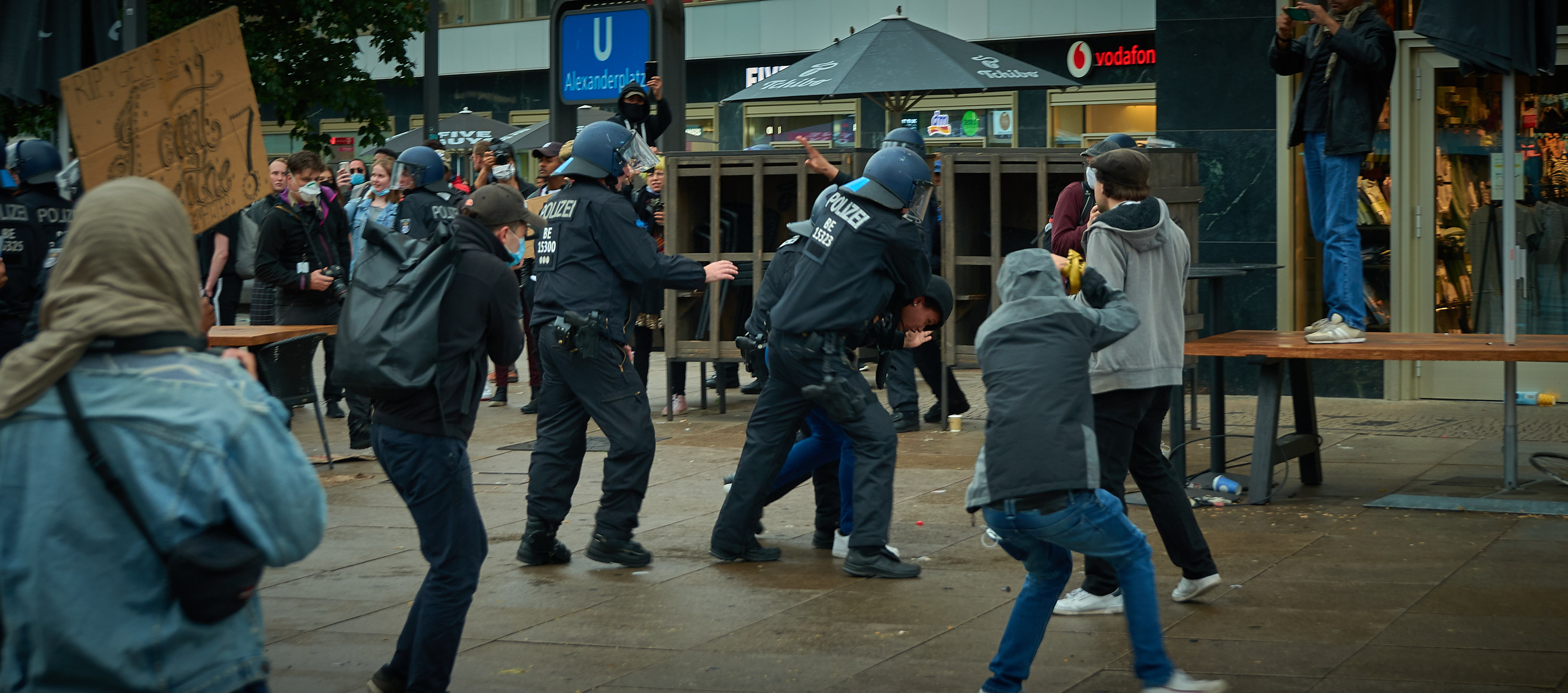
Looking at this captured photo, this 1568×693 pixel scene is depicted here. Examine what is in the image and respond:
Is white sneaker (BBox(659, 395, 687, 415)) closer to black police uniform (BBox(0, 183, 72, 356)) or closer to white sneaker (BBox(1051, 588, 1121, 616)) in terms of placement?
black police uniform (BBox(0, 183, 72, 356))

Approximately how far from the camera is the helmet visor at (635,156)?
683 centimetres

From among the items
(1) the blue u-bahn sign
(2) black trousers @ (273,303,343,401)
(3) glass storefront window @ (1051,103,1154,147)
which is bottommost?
(2) black trousers @ (273,303,343,401)

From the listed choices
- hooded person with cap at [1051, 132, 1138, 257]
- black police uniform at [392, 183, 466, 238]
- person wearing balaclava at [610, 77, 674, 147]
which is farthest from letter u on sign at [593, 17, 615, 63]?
hooded person with cap at [1051, 132, 1138, 257]

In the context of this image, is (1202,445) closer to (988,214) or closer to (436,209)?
(988,214)

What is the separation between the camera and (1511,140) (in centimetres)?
723

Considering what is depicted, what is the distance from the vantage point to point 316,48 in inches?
737

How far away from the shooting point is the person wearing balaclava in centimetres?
1028

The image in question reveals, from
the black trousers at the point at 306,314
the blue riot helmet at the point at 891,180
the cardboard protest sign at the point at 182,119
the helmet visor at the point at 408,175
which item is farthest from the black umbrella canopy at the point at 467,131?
the blue riot helmet at the point at 891,180

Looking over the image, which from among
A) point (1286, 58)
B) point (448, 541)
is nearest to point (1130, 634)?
point (448, 541)

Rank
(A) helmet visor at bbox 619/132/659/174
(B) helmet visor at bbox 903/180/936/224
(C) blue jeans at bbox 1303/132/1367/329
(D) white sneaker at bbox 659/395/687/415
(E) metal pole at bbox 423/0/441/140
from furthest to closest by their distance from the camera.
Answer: (E) metal pole at bbox 423/0/441/140, (D) white sneaker at bbox 659/395/687/415, (C) blue jeans at bbox 1303/132/1367/329, (A) helmet visor at bbox 619/132/659/174, (B) helmet visor at bbox 903/180/936/224

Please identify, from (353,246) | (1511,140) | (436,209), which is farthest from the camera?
(353,246)

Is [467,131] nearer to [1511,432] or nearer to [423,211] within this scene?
[423,211]

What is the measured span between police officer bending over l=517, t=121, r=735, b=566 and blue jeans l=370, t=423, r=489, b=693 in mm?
1731

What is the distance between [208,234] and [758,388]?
4.53 metres
